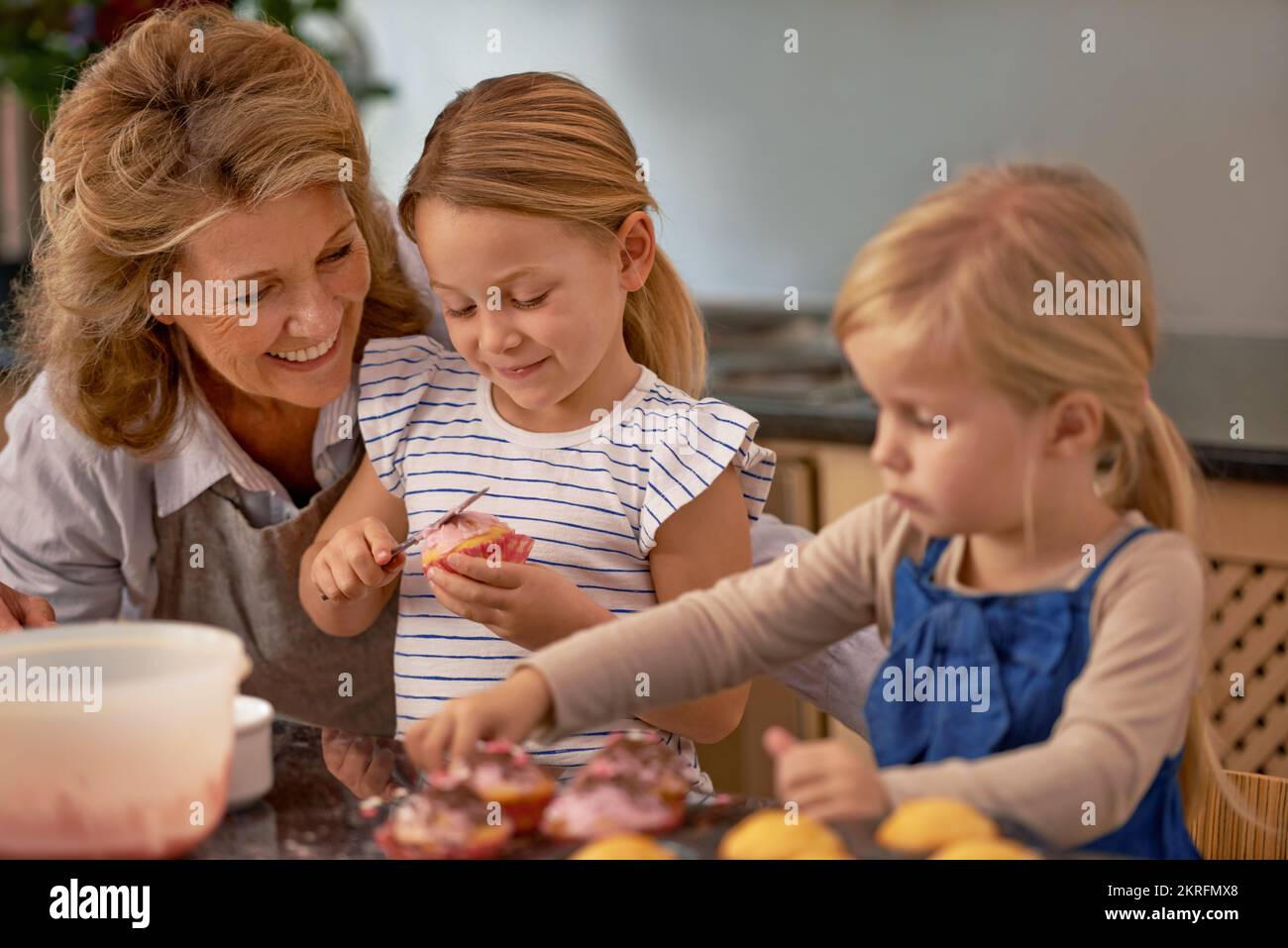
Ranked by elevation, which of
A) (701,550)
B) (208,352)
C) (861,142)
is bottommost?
(701,550)

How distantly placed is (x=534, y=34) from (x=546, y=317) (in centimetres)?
202

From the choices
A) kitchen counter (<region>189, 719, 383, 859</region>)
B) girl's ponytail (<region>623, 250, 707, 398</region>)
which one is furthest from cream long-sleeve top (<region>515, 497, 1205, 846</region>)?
girl's ponytail (<region>623, 250, 707, 398</region>)

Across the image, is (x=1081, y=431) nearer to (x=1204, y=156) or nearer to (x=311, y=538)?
(x=311, y=538)

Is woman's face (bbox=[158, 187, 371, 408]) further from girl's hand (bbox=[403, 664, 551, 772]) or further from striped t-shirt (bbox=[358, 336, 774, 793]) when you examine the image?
girl's hand (bbox=[403, 664, 551, 772])

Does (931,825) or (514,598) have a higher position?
(514,598)

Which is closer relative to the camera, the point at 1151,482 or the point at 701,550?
the point at 1151,482

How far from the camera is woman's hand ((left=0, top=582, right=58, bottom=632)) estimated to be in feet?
4.59

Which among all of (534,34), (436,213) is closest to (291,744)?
(436,213)

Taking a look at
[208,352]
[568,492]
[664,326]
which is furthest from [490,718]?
[208,352]

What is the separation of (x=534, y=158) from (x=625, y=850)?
551mm

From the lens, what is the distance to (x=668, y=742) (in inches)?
51.2

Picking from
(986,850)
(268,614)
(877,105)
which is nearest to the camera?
(986,850)

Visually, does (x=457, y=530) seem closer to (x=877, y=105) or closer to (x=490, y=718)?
(x=490, y=718)

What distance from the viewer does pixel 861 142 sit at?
9.23ft
